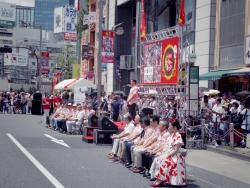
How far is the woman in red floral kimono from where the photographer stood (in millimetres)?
9812

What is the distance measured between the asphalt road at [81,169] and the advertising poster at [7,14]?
105 meters

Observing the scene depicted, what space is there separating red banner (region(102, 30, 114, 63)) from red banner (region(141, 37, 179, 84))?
31.1ft

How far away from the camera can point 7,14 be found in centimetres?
11694

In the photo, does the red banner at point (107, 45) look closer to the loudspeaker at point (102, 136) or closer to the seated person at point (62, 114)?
the seated person at point (62, 114)

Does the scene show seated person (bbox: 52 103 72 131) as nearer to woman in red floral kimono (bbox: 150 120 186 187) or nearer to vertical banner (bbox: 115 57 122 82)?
woman in red floral kimono (bbox: 150 120 186 187)

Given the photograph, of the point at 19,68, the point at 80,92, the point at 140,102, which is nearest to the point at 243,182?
the point at 140,102

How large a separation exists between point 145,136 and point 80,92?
75.3 feet

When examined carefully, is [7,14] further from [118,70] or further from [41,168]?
[41,168]

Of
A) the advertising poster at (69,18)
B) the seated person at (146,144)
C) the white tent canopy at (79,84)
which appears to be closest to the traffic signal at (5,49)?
the white tent canopy at (79,84)

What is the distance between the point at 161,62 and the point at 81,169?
985 cm

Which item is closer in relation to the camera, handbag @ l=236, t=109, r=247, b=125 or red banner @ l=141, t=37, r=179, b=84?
handbag @ l=236, t=109, r=247, b=125

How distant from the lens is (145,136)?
38.9ft

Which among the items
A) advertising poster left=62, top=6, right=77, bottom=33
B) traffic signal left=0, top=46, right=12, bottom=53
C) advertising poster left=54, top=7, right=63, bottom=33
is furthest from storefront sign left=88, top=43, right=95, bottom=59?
advertising poster left=54, top=7, right=63, bottom=33

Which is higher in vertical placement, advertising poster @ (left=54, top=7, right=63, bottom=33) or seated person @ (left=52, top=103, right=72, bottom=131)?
advertising poster @ (left=54, top=7, right=63, bottom=33)
